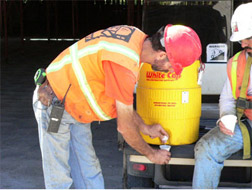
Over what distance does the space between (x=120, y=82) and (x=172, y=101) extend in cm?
77

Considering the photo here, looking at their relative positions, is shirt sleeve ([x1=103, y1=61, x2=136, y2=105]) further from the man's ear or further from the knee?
the knee

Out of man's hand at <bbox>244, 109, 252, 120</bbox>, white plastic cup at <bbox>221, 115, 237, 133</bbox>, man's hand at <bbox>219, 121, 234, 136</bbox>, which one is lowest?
man's hand at <bbox>219, 121, 234, 136</bbox>

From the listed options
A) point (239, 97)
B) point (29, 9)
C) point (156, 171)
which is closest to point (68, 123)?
point (156, 171)

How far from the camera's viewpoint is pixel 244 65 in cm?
311

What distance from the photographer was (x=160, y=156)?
9.84 ft

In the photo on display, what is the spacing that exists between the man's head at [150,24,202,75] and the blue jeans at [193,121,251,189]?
724 millimetres

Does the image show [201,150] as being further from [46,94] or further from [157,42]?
[46,94]

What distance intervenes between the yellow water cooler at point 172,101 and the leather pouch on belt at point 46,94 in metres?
0.72

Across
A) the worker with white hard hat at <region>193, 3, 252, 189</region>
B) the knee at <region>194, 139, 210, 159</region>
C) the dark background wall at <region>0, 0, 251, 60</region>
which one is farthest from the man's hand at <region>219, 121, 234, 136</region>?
the dark background wall at <region>0, 0, 251, 60</region>

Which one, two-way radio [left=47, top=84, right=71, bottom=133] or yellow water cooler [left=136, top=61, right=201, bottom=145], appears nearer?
two-way radio [left=47, top=84, right=71, bottom=133]

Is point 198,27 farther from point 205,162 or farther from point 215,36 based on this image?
point 205,162

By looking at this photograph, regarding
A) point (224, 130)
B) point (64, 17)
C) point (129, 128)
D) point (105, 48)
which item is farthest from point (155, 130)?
point (64, 17)

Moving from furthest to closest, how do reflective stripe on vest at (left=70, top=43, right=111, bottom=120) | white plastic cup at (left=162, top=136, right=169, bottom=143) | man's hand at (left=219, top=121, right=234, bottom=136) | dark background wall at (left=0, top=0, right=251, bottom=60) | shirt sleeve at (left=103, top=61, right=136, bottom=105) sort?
dark background wall at (left=0, top=0, right=251, bottom=60) → white plastic cup at (left=162, top=136, right=169, bottom=143) → man's hand at (left=219, top=121, right=234, bottom=136) → reflective stripe on vest at (left=70, top=43, right=111, bottom=120) → shirt sleeve at (left=103, top=61, right=136, bottom=105)

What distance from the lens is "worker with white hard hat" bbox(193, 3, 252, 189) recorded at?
9.93 feet
